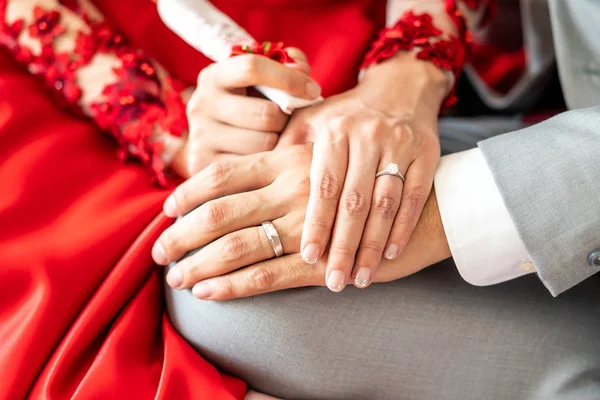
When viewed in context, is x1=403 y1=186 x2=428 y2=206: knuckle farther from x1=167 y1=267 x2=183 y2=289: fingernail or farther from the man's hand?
x1=167 y1=267 x2=183 y2=289: fingernail

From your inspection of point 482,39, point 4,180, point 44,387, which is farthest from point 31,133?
point 482,39

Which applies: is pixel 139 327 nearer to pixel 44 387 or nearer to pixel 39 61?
pixel 44 387

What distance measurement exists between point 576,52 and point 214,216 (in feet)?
2.10

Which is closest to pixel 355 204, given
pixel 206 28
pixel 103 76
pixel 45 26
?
pixel 206 28

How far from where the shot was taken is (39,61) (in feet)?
2.73

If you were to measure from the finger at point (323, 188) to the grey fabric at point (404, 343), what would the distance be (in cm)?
7

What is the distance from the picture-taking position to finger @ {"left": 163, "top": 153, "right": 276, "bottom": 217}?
0.65 meters

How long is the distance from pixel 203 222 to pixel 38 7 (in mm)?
509

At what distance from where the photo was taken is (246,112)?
2.28 ft

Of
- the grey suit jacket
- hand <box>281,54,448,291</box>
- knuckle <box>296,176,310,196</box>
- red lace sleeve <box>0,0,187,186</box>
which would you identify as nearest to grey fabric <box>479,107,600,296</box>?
the grey suit jacket

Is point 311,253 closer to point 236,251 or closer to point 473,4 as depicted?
point 236,251

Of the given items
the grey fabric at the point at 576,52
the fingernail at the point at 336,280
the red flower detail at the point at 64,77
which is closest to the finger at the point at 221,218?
the fingernail at the point at 336,280

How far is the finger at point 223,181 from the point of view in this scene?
2.13ft

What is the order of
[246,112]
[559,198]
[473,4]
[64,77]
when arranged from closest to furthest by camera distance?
[559,198]
[246,112]
[64,77]
[473,4]
